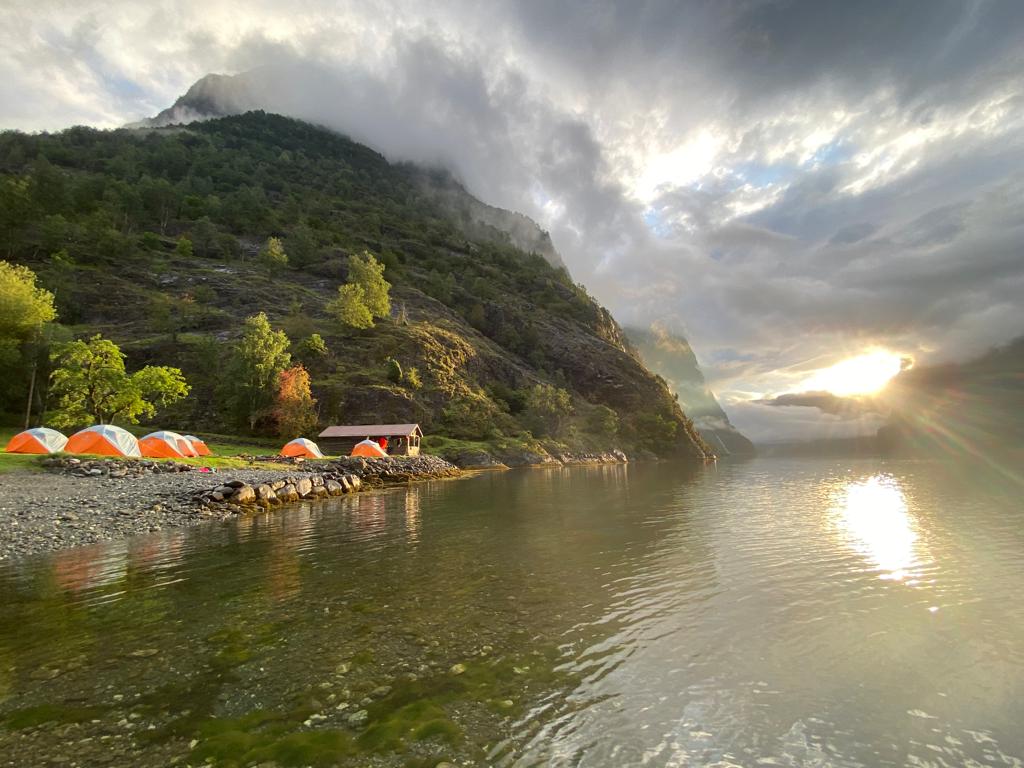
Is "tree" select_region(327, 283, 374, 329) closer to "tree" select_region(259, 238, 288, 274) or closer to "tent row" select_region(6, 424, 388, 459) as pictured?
"tree" select_region(259, 238, 288, 274)

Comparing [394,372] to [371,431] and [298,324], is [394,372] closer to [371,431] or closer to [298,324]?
[298,324]

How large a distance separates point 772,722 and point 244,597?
13941 mm

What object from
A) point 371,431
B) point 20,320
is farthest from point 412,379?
point 20,320

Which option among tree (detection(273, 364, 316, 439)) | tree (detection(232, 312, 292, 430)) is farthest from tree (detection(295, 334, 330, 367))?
Answer: tree (detection(273, 364, 316, 439))

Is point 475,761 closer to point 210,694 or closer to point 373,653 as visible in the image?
point 373,653

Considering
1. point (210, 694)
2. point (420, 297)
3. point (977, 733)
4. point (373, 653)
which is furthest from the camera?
point (420, 297)

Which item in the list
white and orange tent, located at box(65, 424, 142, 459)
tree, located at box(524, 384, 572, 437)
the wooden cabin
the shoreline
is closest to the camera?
the shoreline

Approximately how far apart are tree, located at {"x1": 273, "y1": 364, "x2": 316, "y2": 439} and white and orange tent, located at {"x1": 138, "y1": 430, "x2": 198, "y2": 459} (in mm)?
32131

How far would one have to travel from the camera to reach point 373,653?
1061 cm

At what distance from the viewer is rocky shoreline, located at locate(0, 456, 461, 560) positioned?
23.5 meters

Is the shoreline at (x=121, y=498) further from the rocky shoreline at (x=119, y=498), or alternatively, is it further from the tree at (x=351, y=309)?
the tree at (x=351, y=309)

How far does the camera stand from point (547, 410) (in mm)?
135250

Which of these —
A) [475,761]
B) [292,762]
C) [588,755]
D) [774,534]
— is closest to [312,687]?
[292,762]

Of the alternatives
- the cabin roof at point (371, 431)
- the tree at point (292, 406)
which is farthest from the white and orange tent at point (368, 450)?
the tree at point (292, 406)
